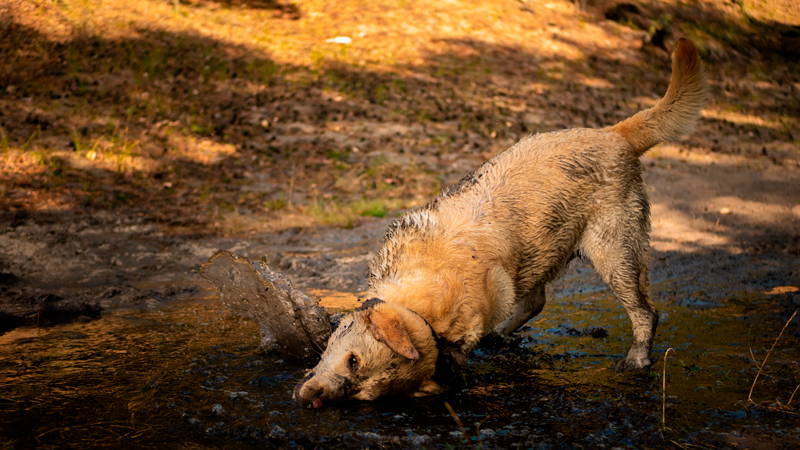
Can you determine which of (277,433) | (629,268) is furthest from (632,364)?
(277,433)

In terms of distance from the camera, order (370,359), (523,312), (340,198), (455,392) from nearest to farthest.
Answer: (370,359), (455,392), (523,312), (340,198)

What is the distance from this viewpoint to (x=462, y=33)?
17875mm

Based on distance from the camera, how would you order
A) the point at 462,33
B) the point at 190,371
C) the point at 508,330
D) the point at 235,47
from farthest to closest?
the point at 462,33
the point at 235,47
the point at 508,330
the point at 190,371

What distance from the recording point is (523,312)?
20.1ft

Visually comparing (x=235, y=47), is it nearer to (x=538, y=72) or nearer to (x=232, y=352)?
(x=538, y=72)

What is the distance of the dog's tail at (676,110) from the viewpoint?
565 cm

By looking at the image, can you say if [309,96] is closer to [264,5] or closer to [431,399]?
[264,5]

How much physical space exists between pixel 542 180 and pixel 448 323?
147cm

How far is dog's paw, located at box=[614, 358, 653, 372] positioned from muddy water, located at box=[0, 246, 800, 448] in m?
0.08

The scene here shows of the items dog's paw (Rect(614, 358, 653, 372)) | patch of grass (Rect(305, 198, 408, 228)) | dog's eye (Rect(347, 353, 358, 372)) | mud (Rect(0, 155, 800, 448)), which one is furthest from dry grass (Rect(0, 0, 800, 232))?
dog's eye (Rect(347, 353, 358, 372))

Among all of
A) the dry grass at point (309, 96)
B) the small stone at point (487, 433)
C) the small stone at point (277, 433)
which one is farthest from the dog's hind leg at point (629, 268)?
the dry grass at point (309, 96)

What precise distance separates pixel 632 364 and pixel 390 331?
2276mm

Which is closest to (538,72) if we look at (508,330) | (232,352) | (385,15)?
(385,15)

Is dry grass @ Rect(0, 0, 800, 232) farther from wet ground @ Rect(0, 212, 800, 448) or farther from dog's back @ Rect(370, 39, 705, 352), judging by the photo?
dog's back @ Rect(370, 39, 705, 352)
